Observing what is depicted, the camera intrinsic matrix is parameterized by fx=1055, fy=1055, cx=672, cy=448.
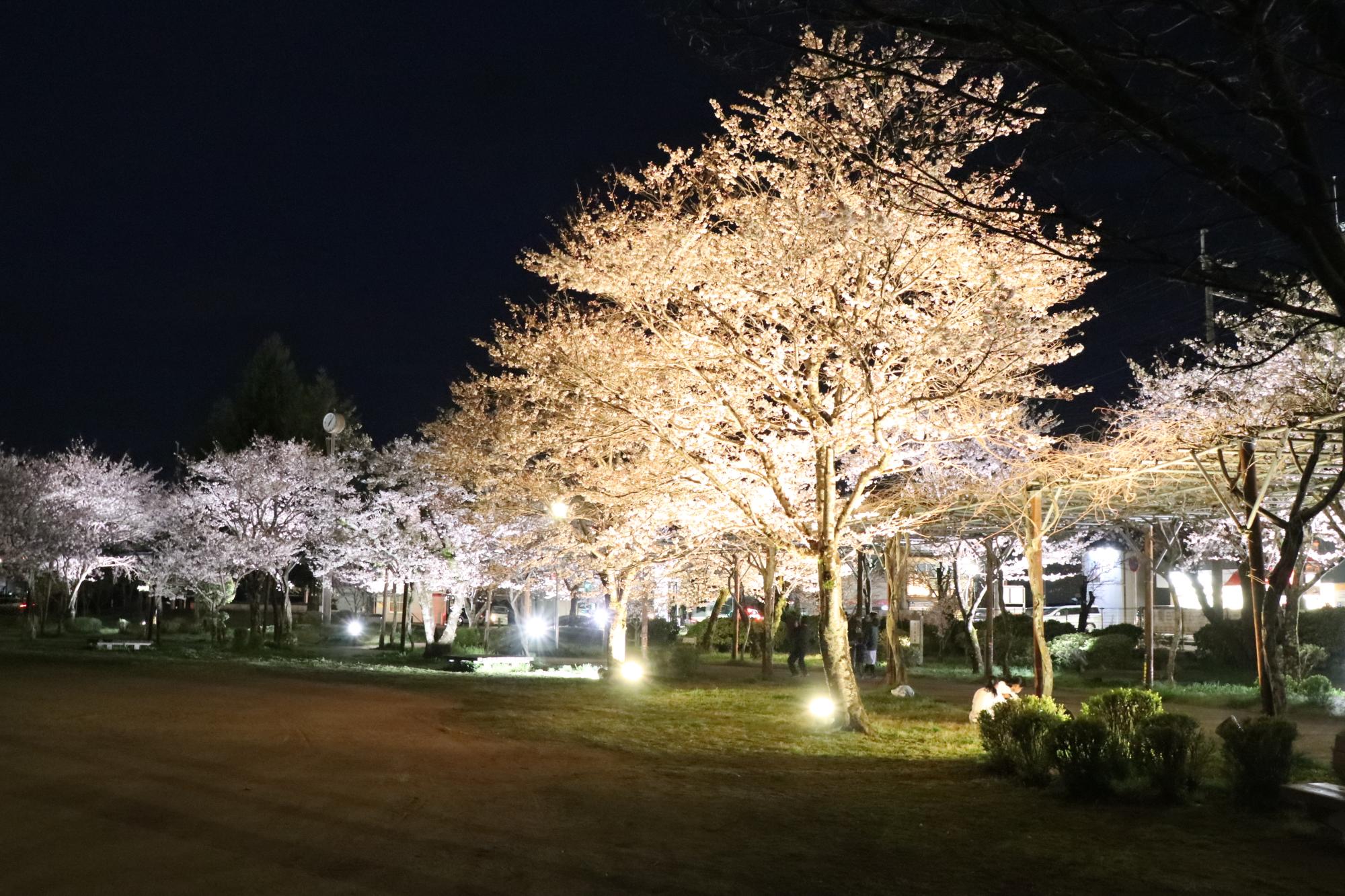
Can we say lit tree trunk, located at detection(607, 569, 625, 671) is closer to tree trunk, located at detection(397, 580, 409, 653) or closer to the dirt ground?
tree trunk, located at detection(397, 580, 409, 653)

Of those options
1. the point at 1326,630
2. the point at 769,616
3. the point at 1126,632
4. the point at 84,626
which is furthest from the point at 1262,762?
the point at 84,626

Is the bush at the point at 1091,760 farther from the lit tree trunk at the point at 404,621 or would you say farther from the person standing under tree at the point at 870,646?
the lit tree trunk at the point at 404,621

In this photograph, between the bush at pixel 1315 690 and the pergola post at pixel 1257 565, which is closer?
the pergola post at pixel 1257 565

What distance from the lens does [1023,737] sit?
9.01 meters

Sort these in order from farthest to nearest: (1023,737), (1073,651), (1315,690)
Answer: (1073,651), (1315,690), (1023,737)

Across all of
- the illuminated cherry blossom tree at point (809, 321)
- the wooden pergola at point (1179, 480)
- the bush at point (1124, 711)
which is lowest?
the bush at point (1124, 711)

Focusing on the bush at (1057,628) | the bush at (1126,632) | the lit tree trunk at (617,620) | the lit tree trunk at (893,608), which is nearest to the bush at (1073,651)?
the bush at (1126,632)

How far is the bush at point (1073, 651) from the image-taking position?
25984 mm

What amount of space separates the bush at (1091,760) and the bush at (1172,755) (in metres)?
0.19

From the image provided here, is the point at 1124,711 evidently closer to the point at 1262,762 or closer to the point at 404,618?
the point at 1262,762

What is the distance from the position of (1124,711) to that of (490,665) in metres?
17.6

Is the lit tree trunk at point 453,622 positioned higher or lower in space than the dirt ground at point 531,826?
higher

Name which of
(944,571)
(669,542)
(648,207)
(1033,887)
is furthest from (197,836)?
(944,571)

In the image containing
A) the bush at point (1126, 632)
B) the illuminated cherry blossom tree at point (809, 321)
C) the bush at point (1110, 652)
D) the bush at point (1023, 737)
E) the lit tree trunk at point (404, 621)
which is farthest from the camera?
the lit tree trunk at point (404, 621)
